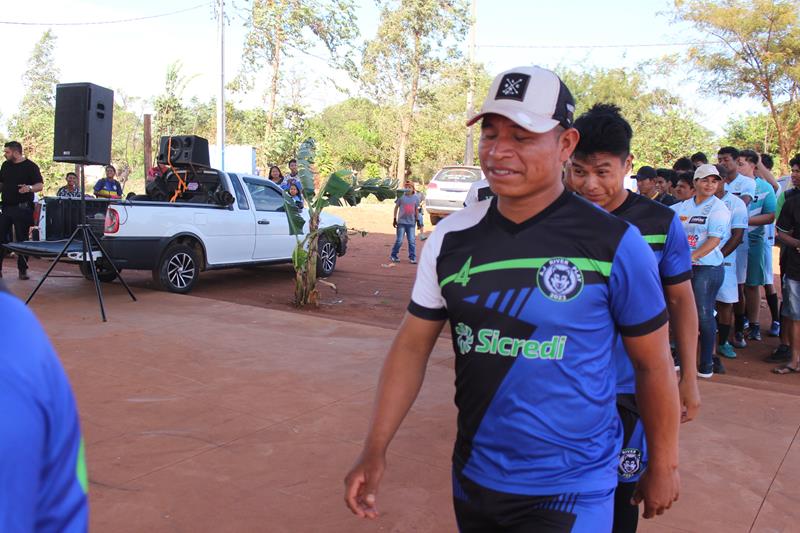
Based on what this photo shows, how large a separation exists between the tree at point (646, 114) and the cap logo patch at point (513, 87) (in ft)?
69.7

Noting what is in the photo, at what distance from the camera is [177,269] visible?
1021cm

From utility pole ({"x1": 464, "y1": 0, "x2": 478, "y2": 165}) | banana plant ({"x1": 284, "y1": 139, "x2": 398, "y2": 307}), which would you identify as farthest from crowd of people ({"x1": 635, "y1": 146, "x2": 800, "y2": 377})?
utility pole ({"x1": 464, "y1": 0, "x2": 478, "y2": 165})

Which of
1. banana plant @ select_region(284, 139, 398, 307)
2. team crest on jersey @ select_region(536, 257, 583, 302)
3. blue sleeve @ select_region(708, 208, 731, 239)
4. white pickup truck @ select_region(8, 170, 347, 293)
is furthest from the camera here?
banana plant @ select_region(284, 139, 398, 307)

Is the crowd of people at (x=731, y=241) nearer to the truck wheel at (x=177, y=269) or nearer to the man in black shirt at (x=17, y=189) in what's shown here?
the truck wheel at (x=177, y=269)

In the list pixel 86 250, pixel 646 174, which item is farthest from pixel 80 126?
pixel 646 174

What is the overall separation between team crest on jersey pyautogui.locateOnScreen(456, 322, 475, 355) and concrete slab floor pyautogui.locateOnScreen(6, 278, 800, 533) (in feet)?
6.09

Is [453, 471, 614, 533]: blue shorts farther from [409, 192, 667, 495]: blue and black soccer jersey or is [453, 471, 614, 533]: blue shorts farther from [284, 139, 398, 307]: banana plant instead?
[284, 139, 398, 307]: banana plant

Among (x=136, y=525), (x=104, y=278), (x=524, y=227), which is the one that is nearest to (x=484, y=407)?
(x=524, y=227)

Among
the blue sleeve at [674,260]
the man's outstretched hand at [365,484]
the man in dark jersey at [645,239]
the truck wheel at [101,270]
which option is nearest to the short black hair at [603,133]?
the man in dark jersey at [645,239]

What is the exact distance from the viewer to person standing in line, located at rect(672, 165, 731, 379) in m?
5.95

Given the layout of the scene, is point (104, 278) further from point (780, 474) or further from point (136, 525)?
point (780, 474)

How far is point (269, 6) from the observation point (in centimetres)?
2839

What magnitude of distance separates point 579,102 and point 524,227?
144 feet

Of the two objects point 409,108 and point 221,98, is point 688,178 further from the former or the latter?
point 409,108
